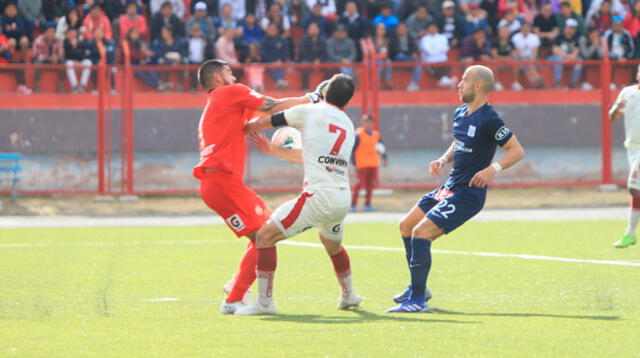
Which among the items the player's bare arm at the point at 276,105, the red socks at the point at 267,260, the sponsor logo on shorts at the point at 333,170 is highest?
the player's bare arm at the point at 276,105

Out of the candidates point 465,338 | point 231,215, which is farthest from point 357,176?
point 465,338

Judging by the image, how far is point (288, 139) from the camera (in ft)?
30.5

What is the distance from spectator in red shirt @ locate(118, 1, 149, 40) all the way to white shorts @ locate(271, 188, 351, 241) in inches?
633

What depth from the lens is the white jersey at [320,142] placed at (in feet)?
28.5

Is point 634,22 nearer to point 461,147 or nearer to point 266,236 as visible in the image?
point 461,147

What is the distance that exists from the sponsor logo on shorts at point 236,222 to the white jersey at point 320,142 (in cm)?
74

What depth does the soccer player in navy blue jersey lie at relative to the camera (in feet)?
29.5

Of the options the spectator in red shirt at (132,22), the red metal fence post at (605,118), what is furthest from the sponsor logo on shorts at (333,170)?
the red metal fence post at (605,118)

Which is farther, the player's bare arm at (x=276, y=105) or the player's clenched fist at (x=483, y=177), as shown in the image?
the player's bare arm at (x=276, y=105)

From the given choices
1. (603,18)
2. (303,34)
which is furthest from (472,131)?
(603,18)

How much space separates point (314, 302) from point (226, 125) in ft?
5.80

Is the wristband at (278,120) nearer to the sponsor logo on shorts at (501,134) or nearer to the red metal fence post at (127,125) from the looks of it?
the sponsor logo on shorts at (501,134)

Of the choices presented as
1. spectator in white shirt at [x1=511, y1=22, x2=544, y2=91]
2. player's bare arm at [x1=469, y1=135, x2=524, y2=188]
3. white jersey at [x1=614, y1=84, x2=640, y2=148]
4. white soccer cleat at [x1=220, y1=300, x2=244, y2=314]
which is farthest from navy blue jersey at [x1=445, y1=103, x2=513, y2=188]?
spectator in white shirt at [x1=511, y1=22, x2=544, y2=91]

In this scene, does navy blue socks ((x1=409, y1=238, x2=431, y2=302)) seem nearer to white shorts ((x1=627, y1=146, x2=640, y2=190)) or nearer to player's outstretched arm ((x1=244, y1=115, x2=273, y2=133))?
player's outstretched arm ((x1=244, y1=115, x2=273, y2=133))
